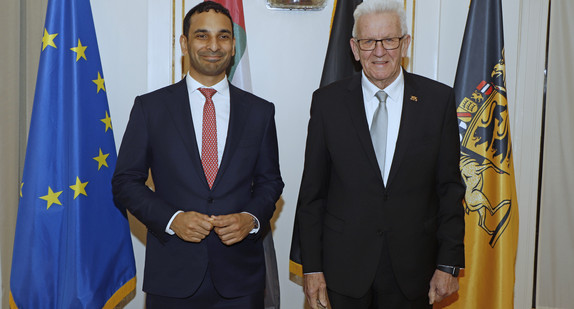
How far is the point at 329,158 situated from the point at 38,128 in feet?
4.85

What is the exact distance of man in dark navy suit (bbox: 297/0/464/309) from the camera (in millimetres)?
2061

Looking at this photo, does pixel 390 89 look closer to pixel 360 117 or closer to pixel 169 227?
pixel 360 117

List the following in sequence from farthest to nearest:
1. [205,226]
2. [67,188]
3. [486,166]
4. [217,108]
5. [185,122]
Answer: [486,166] < [67,188] < [217,108] < [185,122] < [205,226]

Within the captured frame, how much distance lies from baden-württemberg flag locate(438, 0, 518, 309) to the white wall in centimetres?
33

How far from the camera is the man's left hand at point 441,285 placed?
6.88 ft

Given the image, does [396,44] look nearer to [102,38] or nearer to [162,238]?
[162,238]

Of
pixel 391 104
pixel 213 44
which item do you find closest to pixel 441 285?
pixel 391 104

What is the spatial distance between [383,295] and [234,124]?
942 millimetres

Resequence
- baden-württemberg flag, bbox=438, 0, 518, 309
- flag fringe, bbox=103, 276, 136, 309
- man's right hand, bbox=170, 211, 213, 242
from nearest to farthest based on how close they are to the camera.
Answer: man's right hand, bbox=170, 211, 213, 242 < flag fringe, bbox=103, 276, 136, 309 < baden-württemberg flag, bbox=438, 0, 518, 309

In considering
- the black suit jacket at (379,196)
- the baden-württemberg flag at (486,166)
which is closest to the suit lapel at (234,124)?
the black suit jacket at (379,196)

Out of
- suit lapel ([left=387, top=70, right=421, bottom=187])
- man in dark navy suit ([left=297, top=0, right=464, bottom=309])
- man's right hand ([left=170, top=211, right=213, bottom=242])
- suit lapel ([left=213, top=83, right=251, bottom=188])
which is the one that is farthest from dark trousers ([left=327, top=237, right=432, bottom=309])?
suit lapel ([left=213, top=83, right=251, bottom=188])

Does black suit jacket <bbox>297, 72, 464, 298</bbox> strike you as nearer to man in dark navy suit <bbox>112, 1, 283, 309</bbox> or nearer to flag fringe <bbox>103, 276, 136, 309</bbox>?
man in dark navy suit <bbox>112, 1, 283, 309</bbox>

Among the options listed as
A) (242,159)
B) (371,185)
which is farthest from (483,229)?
(242,159)

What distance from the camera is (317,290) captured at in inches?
82.9
